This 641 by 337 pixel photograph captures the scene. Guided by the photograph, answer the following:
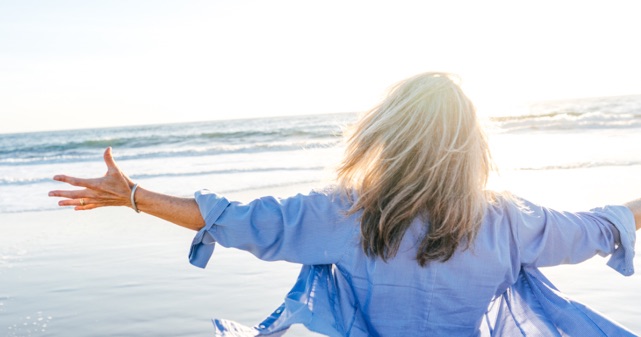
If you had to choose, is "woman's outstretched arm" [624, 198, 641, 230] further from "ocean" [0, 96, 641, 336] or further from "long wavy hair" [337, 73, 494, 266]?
"long wavy hair" [337, 73, 494, 266]

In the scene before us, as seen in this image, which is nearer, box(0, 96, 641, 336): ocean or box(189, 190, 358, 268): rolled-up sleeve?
box(189, 190, 358, 268): rolled-up sleeve

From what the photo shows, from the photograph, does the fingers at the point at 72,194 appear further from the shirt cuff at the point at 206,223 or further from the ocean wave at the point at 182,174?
the ocean wave at the point at 182,174

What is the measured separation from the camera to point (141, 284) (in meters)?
4.74

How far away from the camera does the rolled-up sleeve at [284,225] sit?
82.9 inches

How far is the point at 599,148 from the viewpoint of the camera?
13016 mm

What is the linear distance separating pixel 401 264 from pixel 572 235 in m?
0.59

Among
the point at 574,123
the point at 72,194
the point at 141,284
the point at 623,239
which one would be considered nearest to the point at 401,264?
the point at 623,239

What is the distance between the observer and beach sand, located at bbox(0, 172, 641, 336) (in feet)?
13.0

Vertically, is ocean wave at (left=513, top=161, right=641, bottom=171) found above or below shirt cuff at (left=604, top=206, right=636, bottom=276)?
below

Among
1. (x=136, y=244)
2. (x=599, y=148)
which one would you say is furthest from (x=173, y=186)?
(x=599, y=148)

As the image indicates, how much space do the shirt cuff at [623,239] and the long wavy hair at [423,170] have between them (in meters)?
0.51

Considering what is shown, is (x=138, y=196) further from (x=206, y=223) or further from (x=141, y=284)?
(x=141, y=284)

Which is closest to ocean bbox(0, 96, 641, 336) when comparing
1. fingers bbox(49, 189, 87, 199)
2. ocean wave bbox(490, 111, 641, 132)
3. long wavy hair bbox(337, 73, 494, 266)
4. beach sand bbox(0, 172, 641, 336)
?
beach sand bbox(0, 172, 641, 336)

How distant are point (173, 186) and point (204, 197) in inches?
350
